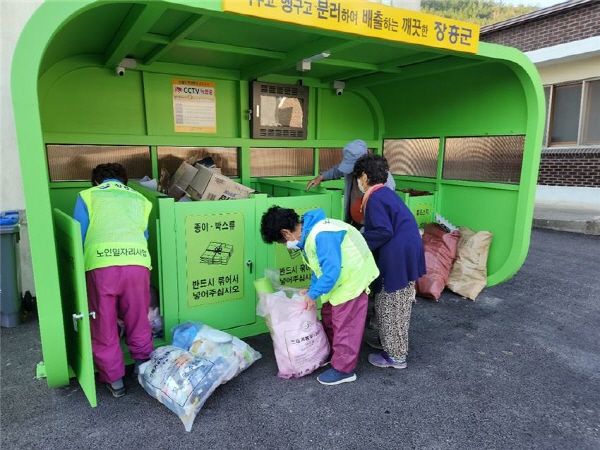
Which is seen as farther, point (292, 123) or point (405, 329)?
point (292, 123)

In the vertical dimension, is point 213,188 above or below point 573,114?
below

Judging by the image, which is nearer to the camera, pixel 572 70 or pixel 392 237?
pixel 392 237

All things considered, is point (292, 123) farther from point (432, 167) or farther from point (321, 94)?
point (432, 167)

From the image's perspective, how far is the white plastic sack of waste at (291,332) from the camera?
2928 millimetres

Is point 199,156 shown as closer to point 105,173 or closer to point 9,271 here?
point 105,173

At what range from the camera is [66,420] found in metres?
2.54

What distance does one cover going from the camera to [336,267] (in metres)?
2.65

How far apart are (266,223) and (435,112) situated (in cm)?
344

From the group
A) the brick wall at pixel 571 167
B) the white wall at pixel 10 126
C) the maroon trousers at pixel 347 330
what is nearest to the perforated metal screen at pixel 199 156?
the white wall at pixel 10 126

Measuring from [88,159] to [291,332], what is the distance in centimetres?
268

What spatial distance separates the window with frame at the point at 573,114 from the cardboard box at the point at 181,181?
9378 millimetres

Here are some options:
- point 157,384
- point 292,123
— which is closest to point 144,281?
point 157,384

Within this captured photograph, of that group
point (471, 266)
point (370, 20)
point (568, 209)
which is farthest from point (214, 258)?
point (568, 209)

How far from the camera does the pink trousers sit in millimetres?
2627
